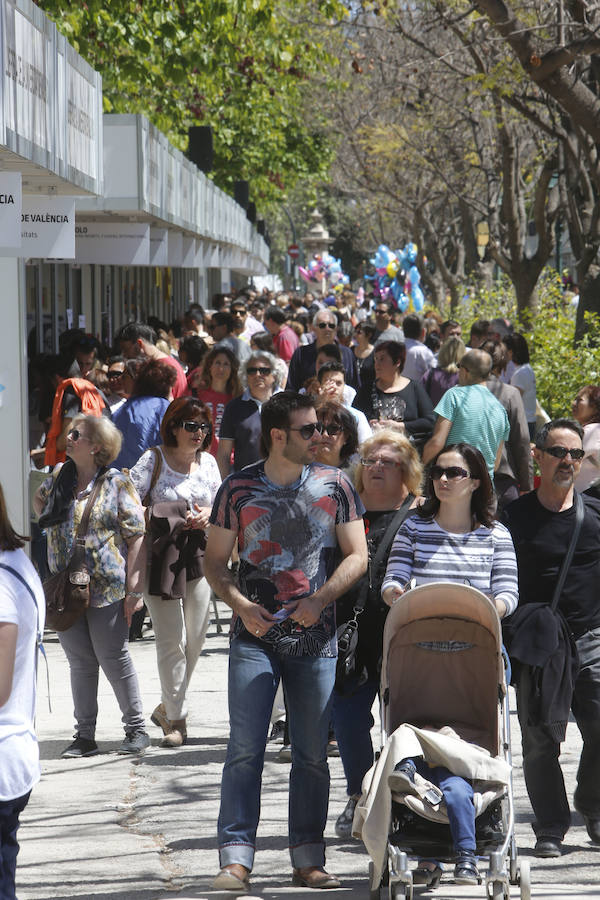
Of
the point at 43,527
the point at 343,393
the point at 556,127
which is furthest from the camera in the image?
the point at 556,127

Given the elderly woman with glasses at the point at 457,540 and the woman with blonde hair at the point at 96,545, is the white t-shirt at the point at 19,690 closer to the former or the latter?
the elderly woman with glasses at the point at 457,540

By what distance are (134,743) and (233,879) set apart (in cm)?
251

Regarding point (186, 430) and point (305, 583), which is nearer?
point (305, 583)

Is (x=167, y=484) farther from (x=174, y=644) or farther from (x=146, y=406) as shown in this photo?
(x=146, y=406)

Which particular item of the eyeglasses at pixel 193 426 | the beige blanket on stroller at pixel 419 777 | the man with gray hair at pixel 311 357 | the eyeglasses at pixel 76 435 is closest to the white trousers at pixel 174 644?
the eyeglasses at pixel 193 426

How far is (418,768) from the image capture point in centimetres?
484

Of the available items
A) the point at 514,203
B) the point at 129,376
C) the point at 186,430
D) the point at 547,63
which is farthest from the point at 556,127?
the point at 186,430

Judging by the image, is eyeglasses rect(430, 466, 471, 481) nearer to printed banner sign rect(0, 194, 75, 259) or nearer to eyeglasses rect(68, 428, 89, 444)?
eyeglasses rect(68, 428, 89, 444)

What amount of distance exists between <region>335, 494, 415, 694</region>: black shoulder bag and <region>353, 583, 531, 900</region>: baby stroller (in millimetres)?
389

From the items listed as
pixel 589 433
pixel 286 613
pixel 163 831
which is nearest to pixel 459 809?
pixel 286 613

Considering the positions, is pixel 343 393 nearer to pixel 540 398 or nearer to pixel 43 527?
pixel 43 527

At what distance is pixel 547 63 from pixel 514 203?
34.7ft

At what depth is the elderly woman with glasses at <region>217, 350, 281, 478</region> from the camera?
358 inches

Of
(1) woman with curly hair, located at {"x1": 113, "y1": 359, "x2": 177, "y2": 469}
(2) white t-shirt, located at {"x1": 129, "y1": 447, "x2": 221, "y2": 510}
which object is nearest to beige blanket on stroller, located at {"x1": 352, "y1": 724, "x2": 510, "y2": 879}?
(2) white t-shirt, located at {"x1": 129, "y1": 447, "x2": 221, "y2": 510}
